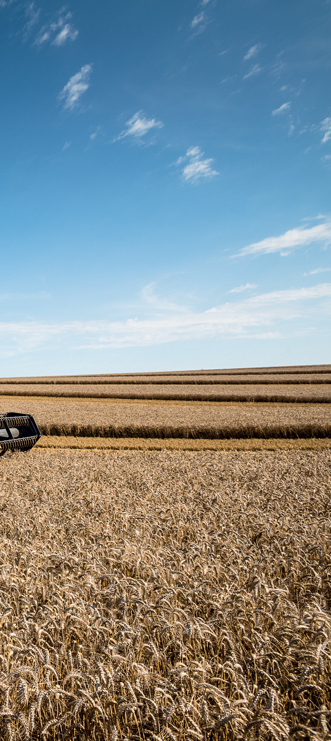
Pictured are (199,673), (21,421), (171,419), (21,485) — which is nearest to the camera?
(199,673)

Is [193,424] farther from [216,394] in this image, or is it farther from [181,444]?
[216,394]

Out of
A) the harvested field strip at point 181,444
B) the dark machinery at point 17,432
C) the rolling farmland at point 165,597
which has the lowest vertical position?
the harvested field strip at point 181,444

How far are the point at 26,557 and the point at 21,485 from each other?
161 inches

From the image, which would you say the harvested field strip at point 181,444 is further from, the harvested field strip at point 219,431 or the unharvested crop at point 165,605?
the unharvested crop at point 165,605

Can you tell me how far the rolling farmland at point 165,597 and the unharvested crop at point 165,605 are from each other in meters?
0.02

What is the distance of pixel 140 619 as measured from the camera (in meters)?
3.22

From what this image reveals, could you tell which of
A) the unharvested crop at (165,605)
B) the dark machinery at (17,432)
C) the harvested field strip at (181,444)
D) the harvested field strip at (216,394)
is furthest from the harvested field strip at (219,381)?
the unharvested crop at (165,605)

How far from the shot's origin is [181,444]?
16.8 metres

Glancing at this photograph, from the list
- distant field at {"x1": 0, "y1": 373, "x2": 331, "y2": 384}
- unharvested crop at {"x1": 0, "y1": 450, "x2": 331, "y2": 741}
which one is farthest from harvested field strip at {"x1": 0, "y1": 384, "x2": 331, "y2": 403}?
unharvested crop at {"x1": 0, "y1": 450, "x2": 331, "y2": 741}

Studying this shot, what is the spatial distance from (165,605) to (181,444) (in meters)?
13.6

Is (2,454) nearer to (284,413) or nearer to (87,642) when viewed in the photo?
(87,642)

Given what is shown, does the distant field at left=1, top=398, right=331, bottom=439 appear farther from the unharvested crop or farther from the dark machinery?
the unharvested crop

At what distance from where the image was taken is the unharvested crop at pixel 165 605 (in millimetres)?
2246

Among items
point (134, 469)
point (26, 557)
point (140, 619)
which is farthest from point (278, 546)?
point (134, 469)
